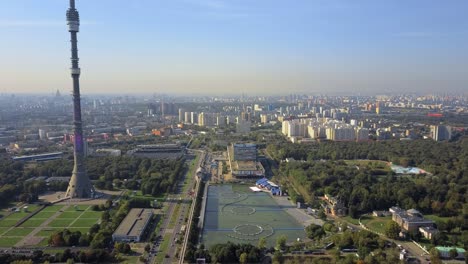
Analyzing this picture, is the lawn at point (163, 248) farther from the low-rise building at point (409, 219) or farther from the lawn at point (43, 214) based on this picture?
the low-rise building at point (409, 219)

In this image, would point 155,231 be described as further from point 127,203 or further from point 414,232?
point 414,232

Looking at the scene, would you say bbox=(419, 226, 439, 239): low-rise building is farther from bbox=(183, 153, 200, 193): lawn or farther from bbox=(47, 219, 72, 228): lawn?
bbox=(47, 219, 72, 228): lawn

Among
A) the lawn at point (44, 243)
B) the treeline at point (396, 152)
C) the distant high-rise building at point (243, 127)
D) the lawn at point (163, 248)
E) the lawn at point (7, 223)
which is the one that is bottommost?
the lawn at point (7, 223)

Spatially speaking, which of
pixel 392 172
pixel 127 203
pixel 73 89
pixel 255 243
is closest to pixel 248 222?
pixel 255 243

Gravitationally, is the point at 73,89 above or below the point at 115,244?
above

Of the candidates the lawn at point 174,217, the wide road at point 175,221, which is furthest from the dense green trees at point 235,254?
the lawn at point 174,217

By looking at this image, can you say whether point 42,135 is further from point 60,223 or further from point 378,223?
A: point 378,223

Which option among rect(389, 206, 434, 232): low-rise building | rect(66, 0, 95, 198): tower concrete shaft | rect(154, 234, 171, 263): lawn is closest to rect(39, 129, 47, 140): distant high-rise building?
rect(66, 0, 95, 198): tower concrete shaft
